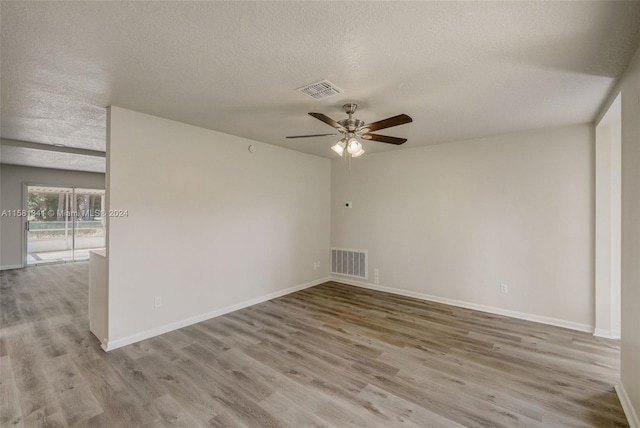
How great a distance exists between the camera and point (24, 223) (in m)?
6.65

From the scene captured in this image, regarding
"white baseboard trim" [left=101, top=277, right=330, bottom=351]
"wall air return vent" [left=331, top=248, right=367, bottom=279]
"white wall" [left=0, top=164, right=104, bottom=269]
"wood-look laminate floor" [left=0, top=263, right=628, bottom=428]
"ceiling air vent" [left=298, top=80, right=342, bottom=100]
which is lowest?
"wood-look laminate floor" [left=0, top=263, right=628, bottom=428]

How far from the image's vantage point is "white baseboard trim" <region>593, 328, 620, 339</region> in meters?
3.13

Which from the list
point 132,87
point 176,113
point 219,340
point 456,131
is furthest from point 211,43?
point 456,131

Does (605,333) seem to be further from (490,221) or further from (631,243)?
(631,243)

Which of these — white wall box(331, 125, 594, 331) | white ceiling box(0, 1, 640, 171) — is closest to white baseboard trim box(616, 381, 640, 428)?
white wall box(331, 125, 594, 331)

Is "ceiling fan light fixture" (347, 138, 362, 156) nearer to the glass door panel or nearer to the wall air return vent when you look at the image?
the wall air return vent

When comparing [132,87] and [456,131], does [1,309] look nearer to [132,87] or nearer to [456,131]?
[132,87]

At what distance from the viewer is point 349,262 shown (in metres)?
5.42

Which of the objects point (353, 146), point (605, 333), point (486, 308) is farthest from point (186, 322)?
point (605, 333)

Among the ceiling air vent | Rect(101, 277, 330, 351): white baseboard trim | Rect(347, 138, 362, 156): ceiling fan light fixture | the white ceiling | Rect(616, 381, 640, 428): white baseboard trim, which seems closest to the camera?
the white ceiling

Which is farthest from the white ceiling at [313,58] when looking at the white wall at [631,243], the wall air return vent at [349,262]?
the wall air return vent at [349,262]

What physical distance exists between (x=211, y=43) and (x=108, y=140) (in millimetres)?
1837

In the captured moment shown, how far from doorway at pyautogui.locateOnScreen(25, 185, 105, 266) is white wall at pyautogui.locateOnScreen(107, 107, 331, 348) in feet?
20.3

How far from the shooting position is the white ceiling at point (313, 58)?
151 centimetres
